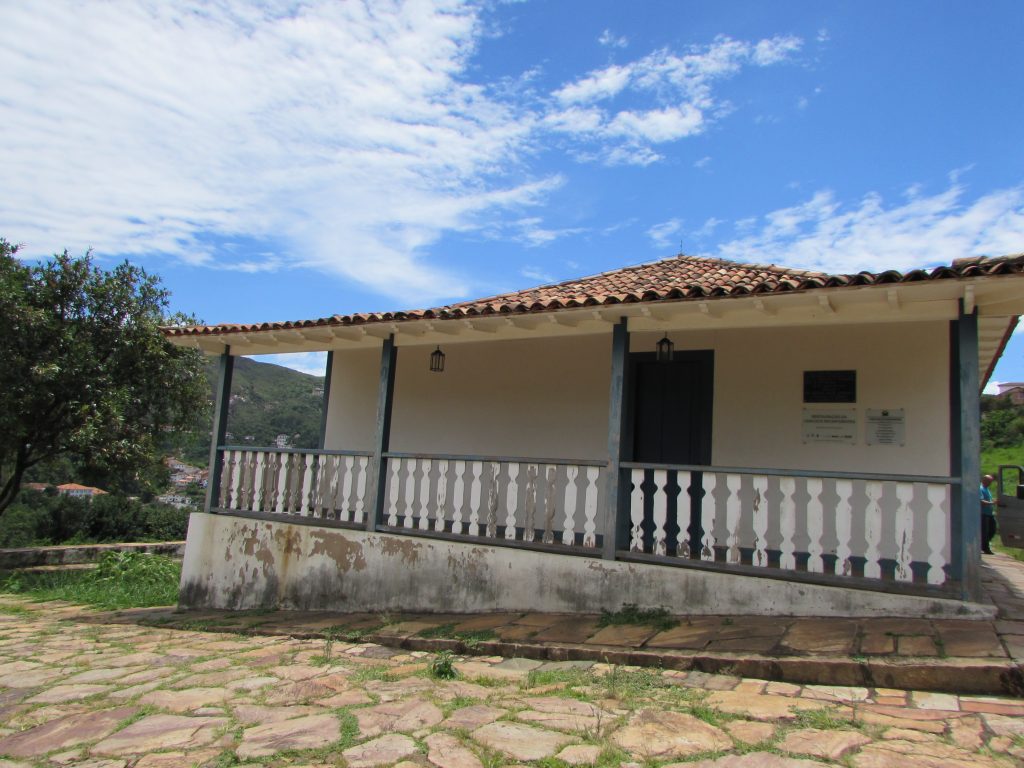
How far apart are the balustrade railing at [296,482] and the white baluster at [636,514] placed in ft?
9.10

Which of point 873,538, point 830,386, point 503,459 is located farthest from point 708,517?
point 830,386

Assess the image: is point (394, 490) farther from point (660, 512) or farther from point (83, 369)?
point (83, 369)

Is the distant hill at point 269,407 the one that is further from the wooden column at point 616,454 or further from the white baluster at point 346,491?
the wooden column at point 616,454

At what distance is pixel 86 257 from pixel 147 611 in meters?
Result: 7.49

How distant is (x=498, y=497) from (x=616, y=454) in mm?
1248

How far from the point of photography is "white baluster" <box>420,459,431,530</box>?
6.36 meters

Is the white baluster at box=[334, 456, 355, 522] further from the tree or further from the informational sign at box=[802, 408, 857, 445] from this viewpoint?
the tree

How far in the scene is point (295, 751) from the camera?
10.0ft

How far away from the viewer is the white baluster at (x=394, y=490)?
6.53m

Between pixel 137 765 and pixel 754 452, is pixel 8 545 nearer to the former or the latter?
pixel 137 765

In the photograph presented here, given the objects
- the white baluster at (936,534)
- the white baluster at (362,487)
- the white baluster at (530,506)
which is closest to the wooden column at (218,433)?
the white baluster at (362,487)

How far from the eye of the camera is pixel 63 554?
12.3m

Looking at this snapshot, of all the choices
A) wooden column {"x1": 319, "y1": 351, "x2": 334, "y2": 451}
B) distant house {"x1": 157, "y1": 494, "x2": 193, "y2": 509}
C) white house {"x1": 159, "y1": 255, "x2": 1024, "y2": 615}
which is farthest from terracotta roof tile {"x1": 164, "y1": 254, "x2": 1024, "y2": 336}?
distant house {"x1": 157, "y1": 494, "x2": 193, "y2": 509}

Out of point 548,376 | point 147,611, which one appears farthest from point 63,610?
point 548,376
